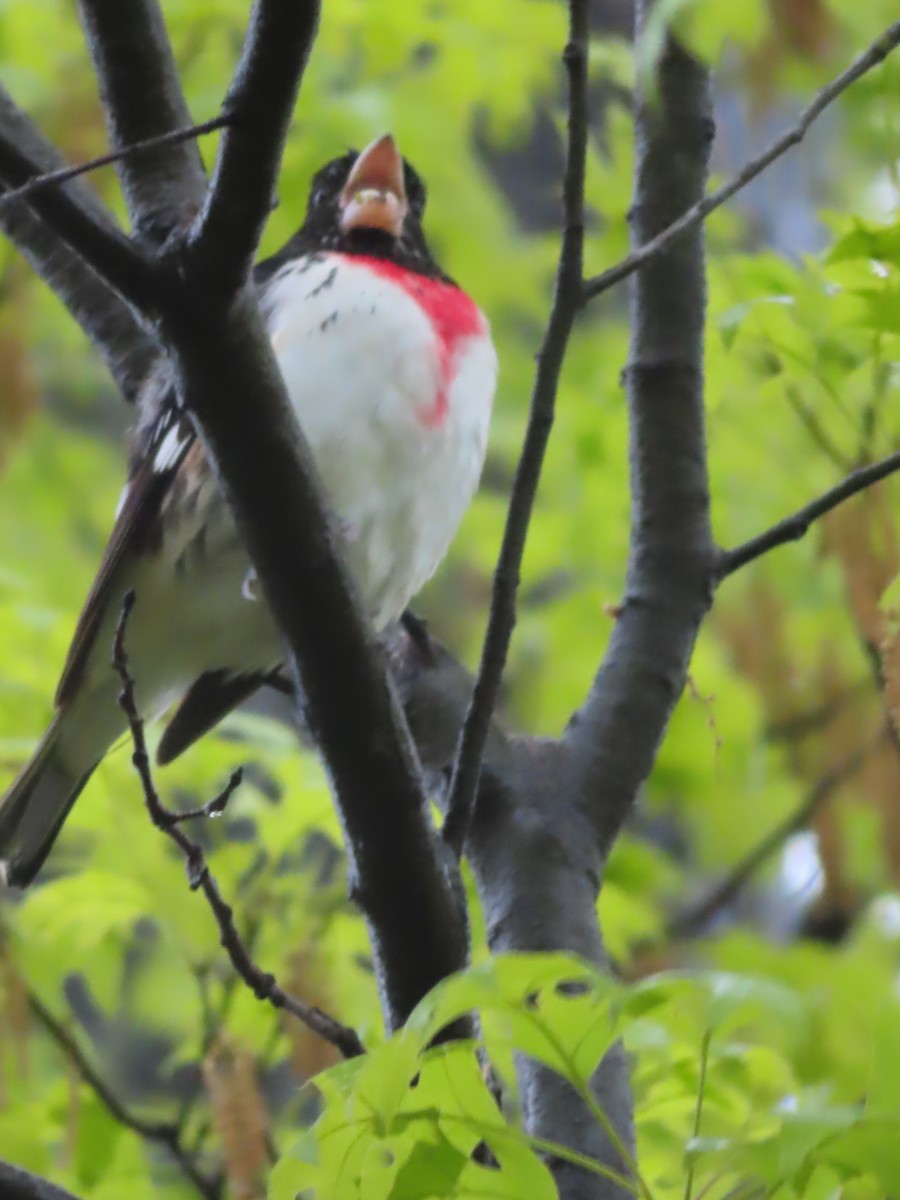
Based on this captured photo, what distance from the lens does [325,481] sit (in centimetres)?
222

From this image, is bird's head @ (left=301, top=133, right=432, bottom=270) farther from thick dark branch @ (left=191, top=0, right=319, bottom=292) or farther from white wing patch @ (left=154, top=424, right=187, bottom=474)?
thick dark branch @ (left=191, top=0, right=319, bottom=292)

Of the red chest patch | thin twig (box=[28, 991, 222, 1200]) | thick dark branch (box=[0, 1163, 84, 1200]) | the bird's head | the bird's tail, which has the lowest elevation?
thin twig (box=[28, 991, 222, 1200])

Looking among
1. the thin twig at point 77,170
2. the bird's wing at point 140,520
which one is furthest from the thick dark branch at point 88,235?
the bird's wing at point 140,520

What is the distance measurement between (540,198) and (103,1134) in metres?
4.04

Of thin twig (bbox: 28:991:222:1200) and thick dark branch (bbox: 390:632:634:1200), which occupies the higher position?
thick dark branch (bbox: 390:632:634:1200)

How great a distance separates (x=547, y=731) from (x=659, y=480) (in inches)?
91.2

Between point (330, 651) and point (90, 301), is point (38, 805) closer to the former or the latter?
point (90, 301)

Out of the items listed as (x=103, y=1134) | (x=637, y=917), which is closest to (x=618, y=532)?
(x=637, y=917)

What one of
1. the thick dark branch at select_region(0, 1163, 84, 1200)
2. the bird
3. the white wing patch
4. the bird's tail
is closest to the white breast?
the bird

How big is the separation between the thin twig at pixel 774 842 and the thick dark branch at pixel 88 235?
239 cm

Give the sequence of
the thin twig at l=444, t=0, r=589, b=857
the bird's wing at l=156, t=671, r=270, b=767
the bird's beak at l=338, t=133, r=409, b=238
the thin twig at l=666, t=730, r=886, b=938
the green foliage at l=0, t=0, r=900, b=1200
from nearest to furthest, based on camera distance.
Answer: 1. the green foliage at l=0, t=0, r=900, b=1200
2. the thin twig at l=444, t=0, r=589, b=857
3. the bird's wing at l=156, t=671, r=270, b=767
4. the bird's beak at l=338, t=133, r=409, b=238
5. the thin twig at l=666, t=730, r=886, b=938

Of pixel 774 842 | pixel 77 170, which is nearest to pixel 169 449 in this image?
pixel 77 170

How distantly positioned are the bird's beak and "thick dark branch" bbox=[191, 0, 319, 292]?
1.30 m

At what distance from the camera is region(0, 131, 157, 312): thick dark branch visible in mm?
1335
